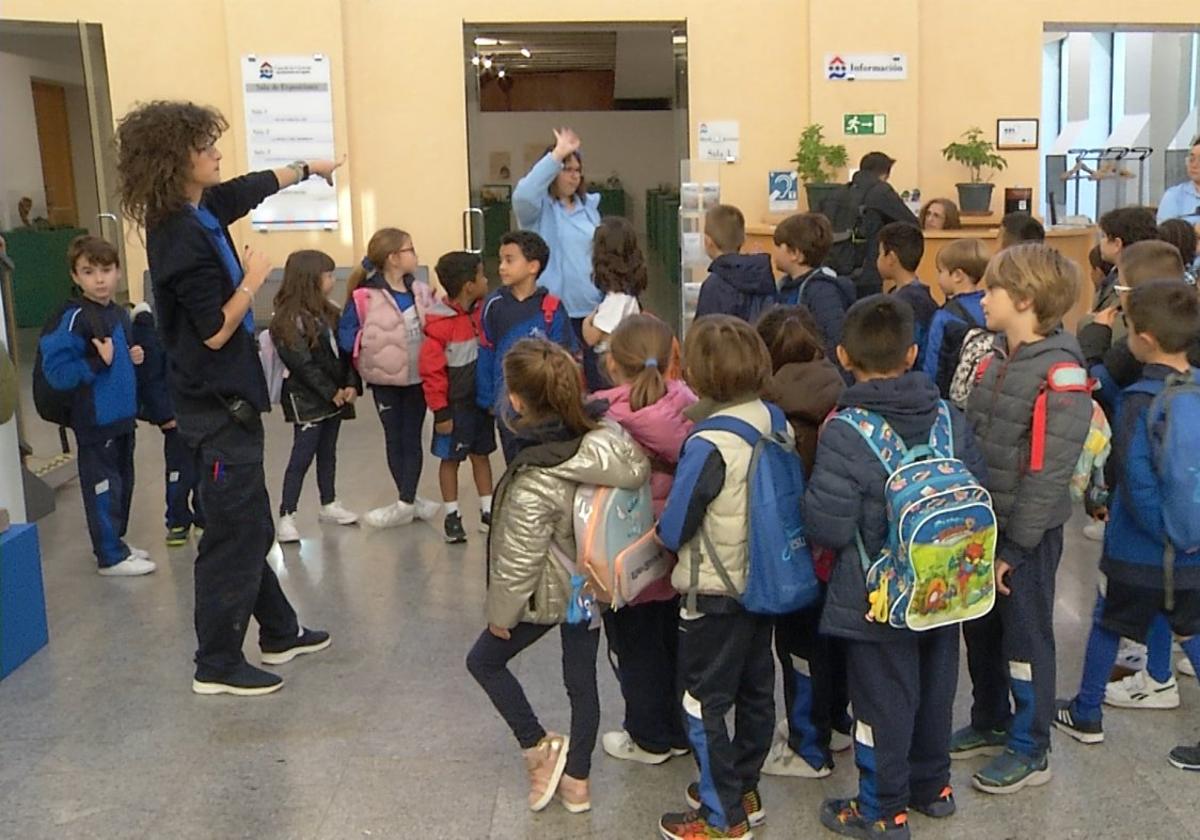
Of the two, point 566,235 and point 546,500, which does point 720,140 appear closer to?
point 566,235

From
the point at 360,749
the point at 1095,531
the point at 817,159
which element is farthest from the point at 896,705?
the point at 817,159

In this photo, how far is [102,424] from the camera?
4398 millimetres

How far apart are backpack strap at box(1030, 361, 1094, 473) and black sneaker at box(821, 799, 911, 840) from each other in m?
0.81

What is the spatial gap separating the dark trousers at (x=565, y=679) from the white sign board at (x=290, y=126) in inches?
268

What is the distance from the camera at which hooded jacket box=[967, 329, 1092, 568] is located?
8.37 ft

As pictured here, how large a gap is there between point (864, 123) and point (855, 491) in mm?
7349

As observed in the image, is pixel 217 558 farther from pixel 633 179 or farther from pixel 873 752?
pixel 633 179

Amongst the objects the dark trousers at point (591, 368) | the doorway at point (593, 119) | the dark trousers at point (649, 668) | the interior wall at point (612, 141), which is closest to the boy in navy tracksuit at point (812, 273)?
the dark trousers at point (591, 368)

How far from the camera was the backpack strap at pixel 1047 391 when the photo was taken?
2.56 m

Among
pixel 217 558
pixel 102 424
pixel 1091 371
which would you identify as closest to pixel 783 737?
pixel 1091 371

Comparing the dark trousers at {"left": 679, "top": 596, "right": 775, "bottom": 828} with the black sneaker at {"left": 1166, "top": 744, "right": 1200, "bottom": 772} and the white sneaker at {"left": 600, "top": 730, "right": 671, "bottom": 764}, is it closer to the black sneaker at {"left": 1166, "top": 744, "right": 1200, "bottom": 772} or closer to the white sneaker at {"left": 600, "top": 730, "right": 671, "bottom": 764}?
the white sneaker at {"left": 600, "top": 730, "right": 671, "bottom": 764}

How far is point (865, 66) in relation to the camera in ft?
29.8

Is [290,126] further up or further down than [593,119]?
further down

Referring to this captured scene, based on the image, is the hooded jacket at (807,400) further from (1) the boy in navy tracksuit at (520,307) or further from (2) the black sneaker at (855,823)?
(1) the boy in navy tracksuit at (520,307)
